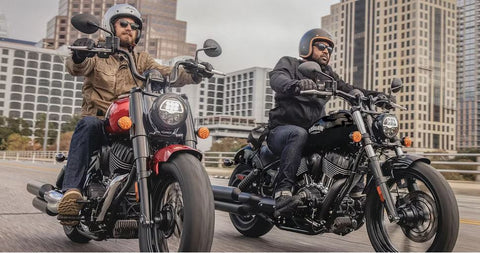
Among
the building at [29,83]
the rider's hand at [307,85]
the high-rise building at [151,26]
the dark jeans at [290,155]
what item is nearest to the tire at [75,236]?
the dark jeans at [290,155]

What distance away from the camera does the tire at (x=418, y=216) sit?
3449 mm

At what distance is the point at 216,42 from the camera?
4.12 meters

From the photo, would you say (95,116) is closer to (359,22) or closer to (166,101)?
(166,101)

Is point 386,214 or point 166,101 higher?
point 166,101

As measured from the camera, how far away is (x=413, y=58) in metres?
141

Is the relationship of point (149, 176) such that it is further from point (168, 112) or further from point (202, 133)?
point (202, 133)

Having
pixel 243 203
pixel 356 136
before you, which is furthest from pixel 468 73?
pixel 356 136

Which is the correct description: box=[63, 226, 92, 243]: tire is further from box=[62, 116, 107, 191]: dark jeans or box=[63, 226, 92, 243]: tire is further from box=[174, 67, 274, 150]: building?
box=[174, 67, 274, 150]: building

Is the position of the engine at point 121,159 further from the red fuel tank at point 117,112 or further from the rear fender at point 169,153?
the rear fender at point 169,153

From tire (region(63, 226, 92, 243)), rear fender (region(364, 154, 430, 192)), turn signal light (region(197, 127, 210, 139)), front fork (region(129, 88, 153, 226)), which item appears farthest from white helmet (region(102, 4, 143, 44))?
rear fender (region(364, 154, 430, 192))

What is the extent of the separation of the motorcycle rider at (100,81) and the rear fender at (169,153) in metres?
0.89

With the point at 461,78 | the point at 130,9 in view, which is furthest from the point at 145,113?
the point at 461,78

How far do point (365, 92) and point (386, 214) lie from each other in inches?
52.8

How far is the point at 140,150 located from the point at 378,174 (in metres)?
1.72
